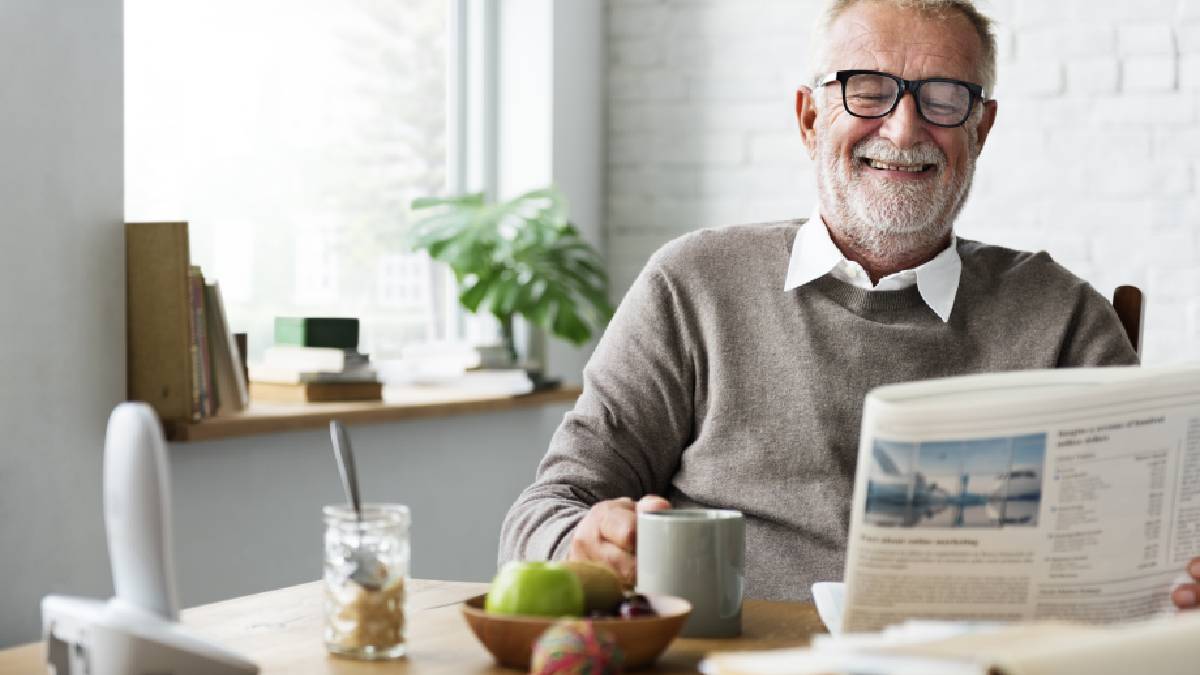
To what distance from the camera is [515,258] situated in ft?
10.7

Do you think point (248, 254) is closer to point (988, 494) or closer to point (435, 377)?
point (435, 377)

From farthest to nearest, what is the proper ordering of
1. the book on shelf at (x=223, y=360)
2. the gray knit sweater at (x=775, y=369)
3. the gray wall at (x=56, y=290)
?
the book on shelf at (x=223, y=360), the gray wall at (x=56, y=290), the gray knit sweater at (x=775, y=369)

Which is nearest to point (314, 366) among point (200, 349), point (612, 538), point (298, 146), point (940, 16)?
point (200, 349)

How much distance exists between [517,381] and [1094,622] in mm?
2218

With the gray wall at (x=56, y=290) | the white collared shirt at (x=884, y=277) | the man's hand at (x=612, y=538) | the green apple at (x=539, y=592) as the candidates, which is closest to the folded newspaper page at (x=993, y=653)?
the green apple at (x=539, y=592)

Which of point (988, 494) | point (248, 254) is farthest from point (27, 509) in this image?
point (988, 494)

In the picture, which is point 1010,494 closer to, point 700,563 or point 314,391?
point 700,563

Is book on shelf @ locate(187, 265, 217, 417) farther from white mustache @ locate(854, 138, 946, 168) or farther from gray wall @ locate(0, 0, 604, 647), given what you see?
white mustache @ locate(854, 138, 946, 168)

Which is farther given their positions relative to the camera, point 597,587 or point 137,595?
point 597,587

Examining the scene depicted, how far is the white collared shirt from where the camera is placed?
1.98m

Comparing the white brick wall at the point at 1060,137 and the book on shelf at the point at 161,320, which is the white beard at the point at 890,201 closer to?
the book on shelf at the point at 161,320

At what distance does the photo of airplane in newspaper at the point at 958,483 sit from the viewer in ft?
3.25

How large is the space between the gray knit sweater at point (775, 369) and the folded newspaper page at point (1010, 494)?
0.78m

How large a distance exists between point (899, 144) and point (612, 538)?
87 cm
